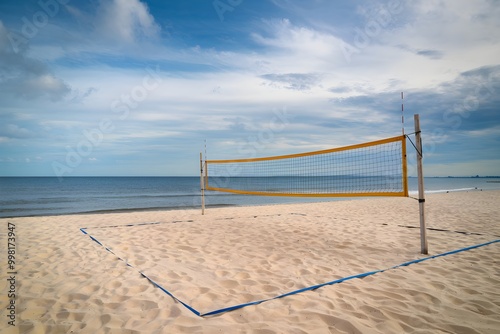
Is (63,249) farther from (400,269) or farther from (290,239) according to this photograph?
(400,269)

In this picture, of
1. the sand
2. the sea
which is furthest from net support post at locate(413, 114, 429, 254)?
the sea

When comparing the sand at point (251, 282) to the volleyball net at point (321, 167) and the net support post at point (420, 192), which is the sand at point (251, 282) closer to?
the net support post at point (420, 192)

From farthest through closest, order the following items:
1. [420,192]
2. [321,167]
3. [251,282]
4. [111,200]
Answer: [111,200] < [321,167] < [420,192] < [251,282]

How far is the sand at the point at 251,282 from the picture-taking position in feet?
7.20

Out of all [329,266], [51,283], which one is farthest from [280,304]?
[51,283]

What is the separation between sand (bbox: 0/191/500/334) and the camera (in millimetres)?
2193

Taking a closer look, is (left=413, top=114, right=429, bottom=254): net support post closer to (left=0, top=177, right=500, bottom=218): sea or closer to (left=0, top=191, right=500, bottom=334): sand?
(left=0, top=191, right=500, bottom=334): sand

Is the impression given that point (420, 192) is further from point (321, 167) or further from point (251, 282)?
point (321, 167)

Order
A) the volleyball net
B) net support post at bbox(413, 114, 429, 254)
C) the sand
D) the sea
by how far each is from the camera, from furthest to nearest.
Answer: the sea, the volleyball net, net support post at bbox(413, 114, 429, 254), the sand

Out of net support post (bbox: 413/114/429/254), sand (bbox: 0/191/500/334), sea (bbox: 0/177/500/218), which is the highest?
net support post (bbox: 413/114/429/254)

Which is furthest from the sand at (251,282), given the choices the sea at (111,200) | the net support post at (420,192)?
the sea at (111,200)

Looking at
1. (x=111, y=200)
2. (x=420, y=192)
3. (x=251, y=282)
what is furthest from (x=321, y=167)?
(x=111, y=200)

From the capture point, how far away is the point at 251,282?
3.03m

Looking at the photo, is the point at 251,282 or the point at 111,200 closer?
the point at 251,282
